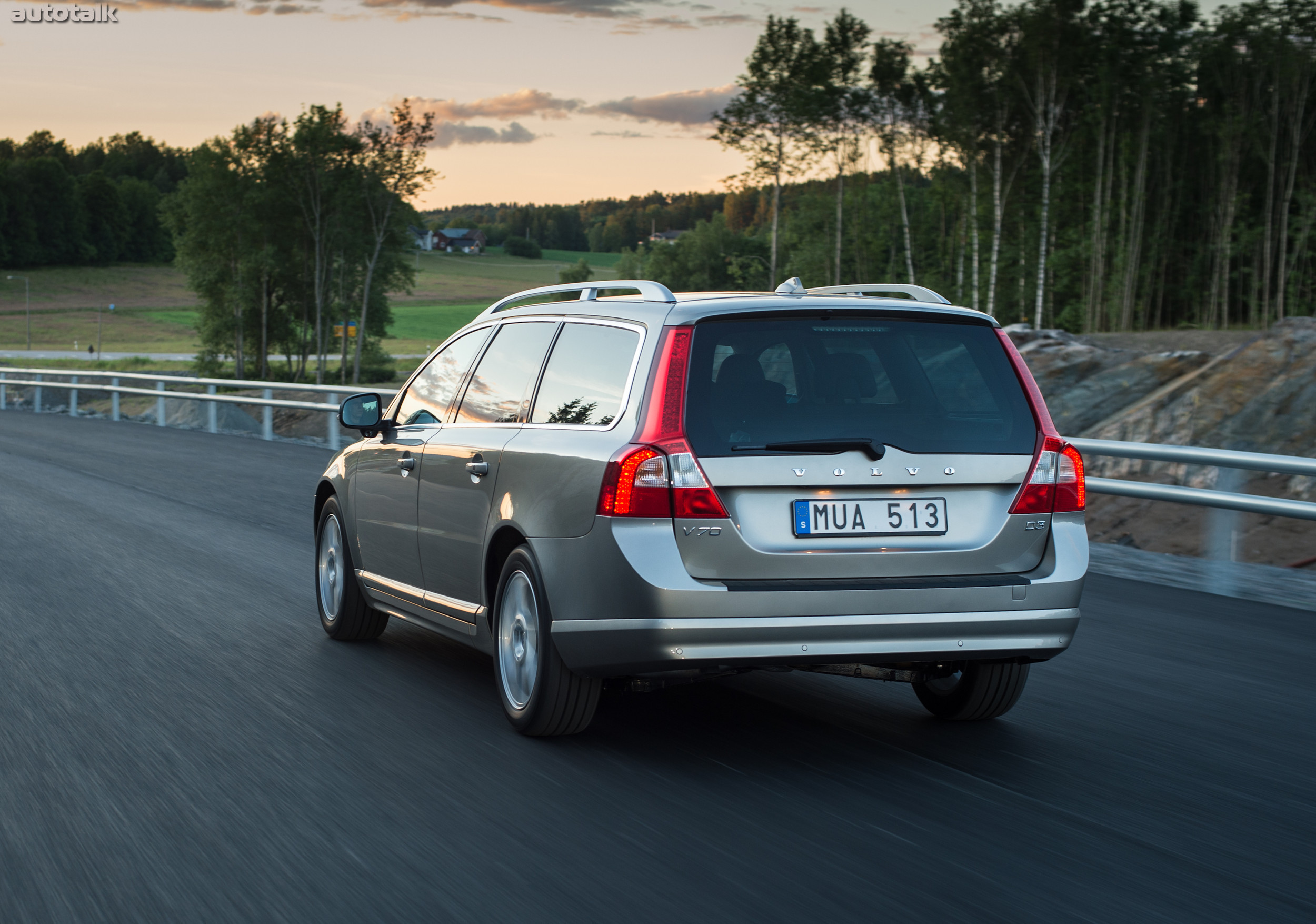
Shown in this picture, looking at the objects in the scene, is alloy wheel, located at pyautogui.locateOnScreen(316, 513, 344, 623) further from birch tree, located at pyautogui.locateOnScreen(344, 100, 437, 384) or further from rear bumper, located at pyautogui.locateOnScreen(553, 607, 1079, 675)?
birch tree, located at pyautogui.locateOnScreen(344, 100, 437, 384)

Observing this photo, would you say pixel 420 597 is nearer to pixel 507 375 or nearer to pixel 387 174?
pixel 507 375

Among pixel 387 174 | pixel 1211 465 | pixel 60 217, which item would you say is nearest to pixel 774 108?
pixel 387 174

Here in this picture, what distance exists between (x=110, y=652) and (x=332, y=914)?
4.00 meters

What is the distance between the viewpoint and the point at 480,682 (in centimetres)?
671

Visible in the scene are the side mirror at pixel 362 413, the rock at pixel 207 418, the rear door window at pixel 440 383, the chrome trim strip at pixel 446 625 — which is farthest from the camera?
the rock at pixel 207 418

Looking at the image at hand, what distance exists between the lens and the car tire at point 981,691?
5.83 meters

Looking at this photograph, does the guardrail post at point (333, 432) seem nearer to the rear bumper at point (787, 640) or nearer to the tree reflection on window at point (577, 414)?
the tree reflection on window at point (577, 414)

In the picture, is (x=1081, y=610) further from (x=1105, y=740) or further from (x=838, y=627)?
(x=838, y=627)

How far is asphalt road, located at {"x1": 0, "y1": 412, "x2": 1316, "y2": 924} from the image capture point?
384 centimetres

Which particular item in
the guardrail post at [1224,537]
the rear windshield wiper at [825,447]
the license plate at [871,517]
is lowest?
the guardrail post at [1224,537]

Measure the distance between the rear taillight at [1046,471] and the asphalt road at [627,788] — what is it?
2.94 ft

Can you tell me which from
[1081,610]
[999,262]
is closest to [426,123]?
[999,262]

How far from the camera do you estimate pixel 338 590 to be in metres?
7.79

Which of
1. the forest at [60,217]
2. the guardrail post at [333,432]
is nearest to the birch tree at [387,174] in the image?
the guardrail post at [333,432]
